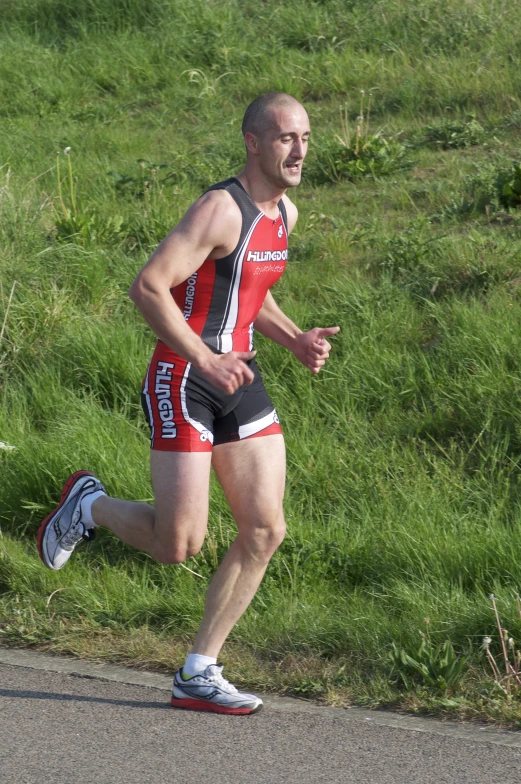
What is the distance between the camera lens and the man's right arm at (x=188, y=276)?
3738 mm

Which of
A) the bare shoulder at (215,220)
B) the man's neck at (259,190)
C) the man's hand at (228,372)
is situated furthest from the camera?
the man's neck at (259,190)

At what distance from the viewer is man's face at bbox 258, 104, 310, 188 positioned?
13.4ft

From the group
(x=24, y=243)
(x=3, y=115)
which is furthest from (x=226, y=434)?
(x=3, y=115)

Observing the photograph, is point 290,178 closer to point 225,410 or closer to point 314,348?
point 314,348

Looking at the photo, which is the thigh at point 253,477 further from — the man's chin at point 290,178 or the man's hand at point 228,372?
the man's chin at point 290,178

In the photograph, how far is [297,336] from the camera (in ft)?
14.6

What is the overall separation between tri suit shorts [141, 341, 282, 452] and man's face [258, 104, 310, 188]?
30.7 inches

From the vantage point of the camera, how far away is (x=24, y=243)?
25.8ft

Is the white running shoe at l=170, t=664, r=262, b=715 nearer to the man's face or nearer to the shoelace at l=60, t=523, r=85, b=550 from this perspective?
the shoelace at l=60, t=523, r=85, b=550

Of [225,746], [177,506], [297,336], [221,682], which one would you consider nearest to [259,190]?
[297,336]

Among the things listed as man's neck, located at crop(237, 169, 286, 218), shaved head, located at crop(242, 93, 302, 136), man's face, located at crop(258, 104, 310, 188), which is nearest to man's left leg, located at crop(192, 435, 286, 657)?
man's neck, located at crop(237, 169, 286, 218)

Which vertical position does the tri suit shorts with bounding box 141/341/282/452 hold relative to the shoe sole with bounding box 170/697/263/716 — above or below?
above

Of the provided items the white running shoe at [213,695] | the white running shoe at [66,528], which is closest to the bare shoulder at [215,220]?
the white running shoe at [66,528]

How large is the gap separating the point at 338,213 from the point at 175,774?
5635 mm
